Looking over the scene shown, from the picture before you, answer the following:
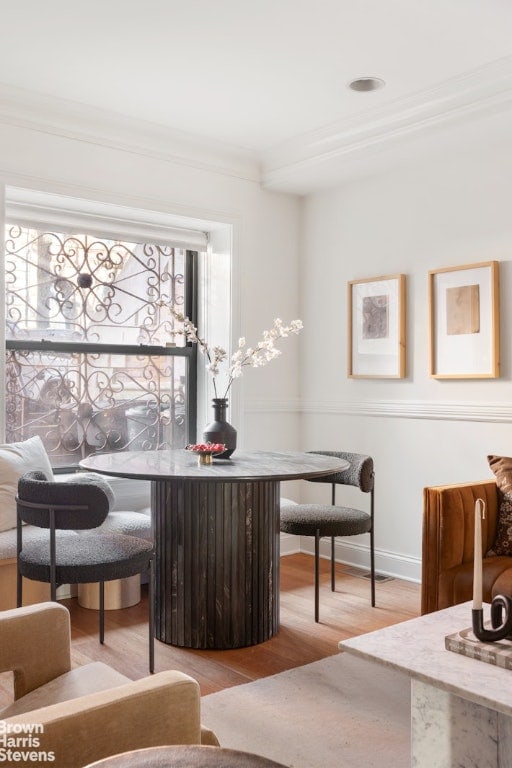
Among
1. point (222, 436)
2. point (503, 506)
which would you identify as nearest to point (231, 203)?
point (222, 436)

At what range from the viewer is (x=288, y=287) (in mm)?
5031

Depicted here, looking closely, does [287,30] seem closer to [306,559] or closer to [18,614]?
[18,614]

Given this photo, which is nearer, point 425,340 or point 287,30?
point 287,30

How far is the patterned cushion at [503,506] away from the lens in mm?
3152

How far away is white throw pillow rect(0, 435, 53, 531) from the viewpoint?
11.3ft

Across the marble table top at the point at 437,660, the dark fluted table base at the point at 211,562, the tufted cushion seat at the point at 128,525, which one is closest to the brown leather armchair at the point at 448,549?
the dark fluted table base at the point at 211,562

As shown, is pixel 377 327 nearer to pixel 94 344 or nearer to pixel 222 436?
pixel 222 436

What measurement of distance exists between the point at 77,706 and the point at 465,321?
3.18 metres

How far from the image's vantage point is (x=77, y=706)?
133 centimetres

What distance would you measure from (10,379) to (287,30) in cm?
241

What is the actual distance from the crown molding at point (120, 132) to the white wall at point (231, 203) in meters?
0.01

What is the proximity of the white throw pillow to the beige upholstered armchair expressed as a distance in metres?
1.78

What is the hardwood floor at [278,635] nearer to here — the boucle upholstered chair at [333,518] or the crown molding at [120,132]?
the boucle upholstered chair at [333,518]

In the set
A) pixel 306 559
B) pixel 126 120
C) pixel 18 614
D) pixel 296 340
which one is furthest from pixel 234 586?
pixel 126 120
